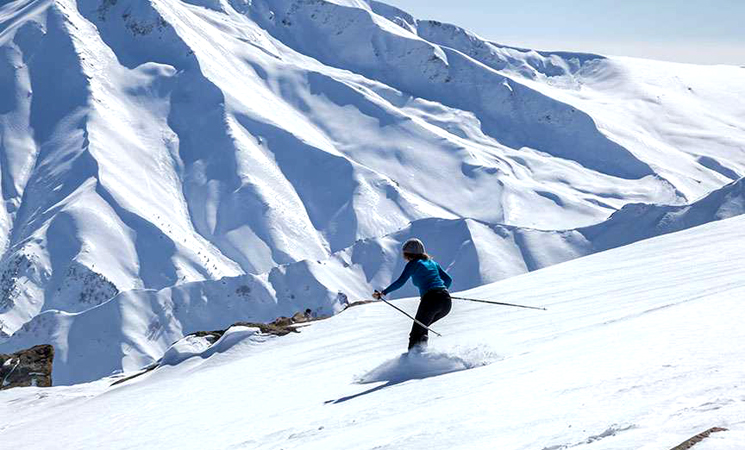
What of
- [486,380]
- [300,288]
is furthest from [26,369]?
[300,288]

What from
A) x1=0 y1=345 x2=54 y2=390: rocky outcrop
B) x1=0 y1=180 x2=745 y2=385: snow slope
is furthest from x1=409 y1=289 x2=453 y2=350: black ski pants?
x1=0 y1=180 x2=745 y2=385: snow slope

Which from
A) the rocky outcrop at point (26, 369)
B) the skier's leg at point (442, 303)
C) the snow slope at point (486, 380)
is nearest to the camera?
the snow slope at point (486, 380)

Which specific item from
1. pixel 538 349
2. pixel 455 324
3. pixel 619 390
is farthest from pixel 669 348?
pixel 455 324

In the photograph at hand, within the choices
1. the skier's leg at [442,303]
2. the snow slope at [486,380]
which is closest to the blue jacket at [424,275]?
the skier's leg at [442,303]

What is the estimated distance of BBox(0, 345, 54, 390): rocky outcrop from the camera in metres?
28.8

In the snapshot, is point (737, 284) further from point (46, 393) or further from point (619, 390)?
point (46, 393)

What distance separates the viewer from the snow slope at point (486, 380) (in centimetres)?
843

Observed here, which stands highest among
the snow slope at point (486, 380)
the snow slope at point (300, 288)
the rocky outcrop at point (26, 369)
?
the snow slope at point (486, 380)

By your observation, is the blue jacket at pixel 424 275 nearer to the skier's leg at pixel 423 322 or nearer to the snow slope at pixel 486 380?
the skier's leg at pixel 423 322

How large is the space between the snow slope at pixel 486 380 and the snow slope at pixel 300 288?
414ft

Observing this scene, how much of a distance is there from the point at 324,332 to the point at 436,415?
11732 millimetres

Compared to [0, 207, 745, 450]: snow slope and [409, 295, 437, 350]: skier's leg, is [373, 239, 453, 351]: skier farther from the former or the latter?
[0, 207, 745, 450]: snow slope

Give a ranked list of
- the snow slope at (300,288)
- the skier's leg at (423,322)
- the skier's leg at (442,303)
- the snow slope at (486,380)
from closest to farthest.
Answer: the snow slope at (486,380) → the skier's leg at (423,322) → the skier's leg at (442,303) → the snow slope at (300,288)

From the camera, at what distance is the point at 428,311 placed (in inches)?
554
